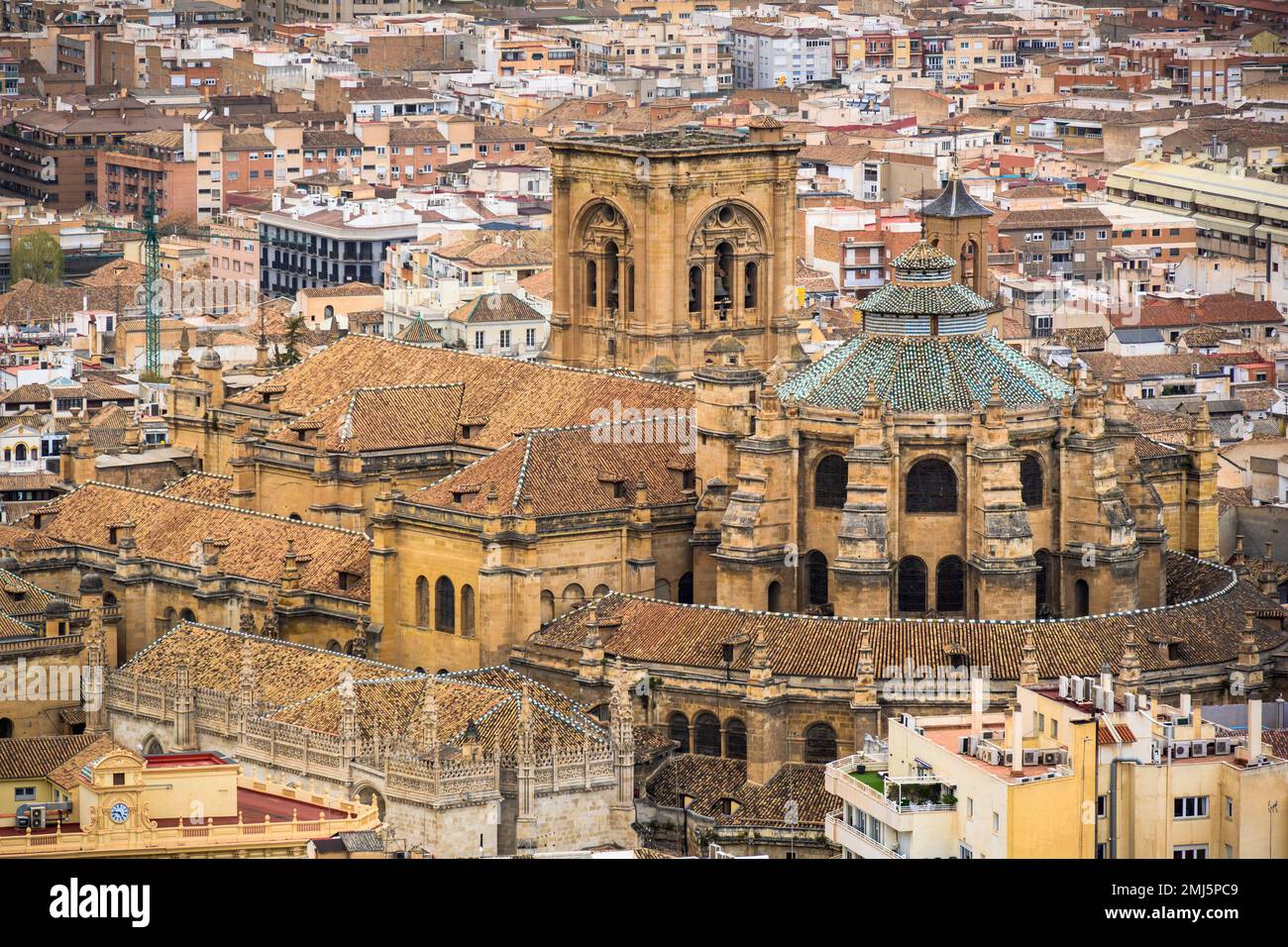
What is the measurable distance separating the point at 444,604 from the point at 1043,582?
18.3 m

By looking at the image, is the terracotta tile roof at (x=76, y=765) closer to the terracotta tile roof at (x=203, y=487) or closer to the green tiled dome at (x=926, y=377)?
the green tiled dome at (x=926, y=377)

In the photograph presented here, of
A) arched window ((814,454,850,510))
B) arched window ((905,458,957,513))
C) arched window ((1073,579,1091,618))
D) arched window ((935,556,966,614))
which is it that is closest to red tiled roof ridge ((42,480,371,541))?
arched window ((814,454,850,510))

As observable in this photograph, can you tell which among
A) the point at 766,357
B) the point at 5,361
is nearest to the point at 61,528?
the point at 766,357

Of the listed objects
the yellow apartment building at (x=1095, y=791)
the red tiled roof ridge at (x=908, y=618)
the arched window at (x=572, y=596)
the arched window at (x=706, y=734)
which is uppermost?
the yellow apartment building at (x=1095, y=791)

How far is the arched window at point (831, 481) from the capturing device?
358ft

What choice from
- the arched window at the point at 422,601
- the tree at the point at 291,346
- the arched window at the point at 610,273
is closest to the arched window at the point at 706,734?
the arched window at the point at 422,601

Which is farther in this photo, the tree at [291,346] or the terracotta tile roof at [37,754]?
the tree at [291,346]

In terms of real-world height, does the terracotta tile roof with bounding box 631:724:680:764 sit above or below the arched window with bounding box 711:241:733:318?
below

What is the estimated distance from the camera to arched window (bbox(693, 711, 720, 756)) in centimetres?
10312

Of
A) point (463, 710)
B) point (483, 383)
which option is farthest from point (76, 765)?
point (483, 383)

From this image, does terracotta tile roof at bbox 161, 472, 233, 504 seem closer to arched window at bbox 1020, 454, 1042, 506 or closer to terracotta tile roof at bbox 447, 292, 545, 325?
arched window at bbox 1020, 454, 1042, 506

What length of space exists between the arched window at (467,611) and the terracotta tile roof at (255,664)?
2901 mm

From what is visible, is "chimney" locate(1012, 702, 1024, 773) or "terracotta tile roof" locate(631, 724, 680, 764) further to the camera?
"terracotta tile roof" locate(631, 724, 680, 764)

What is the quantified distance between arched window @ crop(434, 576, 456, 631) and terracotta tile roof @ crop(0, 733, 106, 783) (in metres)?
13.7
